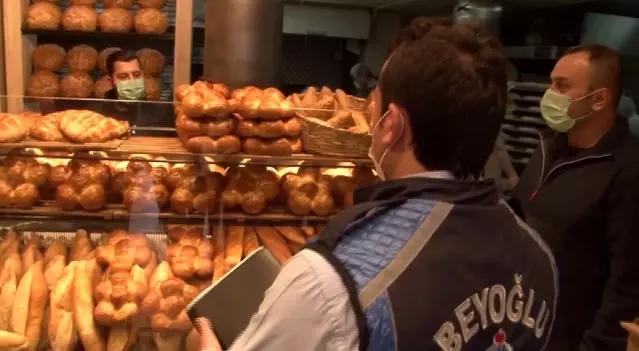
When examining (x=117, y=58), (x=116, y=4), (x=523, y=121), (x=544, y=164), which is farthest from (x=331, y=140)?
(x=523, y=121)

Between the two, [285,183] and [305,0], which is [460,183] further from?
[305,0]

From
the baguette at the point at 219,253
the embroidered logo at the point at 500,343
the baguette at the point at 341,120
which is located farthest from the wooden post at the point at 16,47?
the embroidered logo at the point at 500,343

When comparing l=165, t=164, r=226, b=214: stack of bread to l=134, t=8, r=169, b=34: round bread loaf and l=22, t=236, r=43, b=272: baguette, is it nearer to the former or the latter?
l=22, t=236, r=43, b=272: baguette

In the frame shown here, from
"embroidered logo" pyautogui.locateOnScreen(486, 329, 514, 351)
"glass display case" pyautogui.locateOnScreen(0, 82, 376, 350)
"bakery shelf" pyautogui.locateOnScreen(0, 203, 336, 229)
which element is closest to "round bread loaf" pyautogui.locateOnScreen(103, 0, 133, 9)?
"glass display case" pyautogui.locateOnScreen(0, 82, 376, 350)

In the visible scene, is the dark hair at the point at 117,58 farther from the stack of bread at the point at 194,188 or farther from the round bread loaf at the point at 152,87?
the stack of bread at the point at 194,188

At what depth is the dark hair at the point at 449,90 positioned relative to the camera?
0.98m

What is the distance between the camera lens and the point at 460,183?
102cm

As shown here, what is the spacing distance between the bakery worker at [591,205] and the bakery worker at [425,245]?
1170 mm

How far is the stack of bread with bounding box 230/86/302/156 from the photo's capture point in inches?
78.8

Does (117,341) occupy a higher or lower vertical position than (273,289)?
lower

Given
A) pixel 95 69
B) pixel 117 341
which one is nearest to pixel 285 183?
pixel 117 341

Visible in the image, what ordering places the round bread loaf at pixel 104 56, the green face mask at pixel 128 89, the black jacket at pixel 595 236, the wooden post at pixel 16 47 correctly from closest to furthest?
the black jacket at pixel 595 236
the green face mask at pixel 128 89
the round bread loaf at pixel 104 56
the wooden post at pixel 16 47

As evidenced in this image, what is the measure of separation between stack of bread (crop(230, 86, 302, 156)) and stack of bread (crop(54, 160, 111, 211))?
0.46 metres

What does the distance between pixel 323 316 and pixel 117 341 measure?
1166 mm
